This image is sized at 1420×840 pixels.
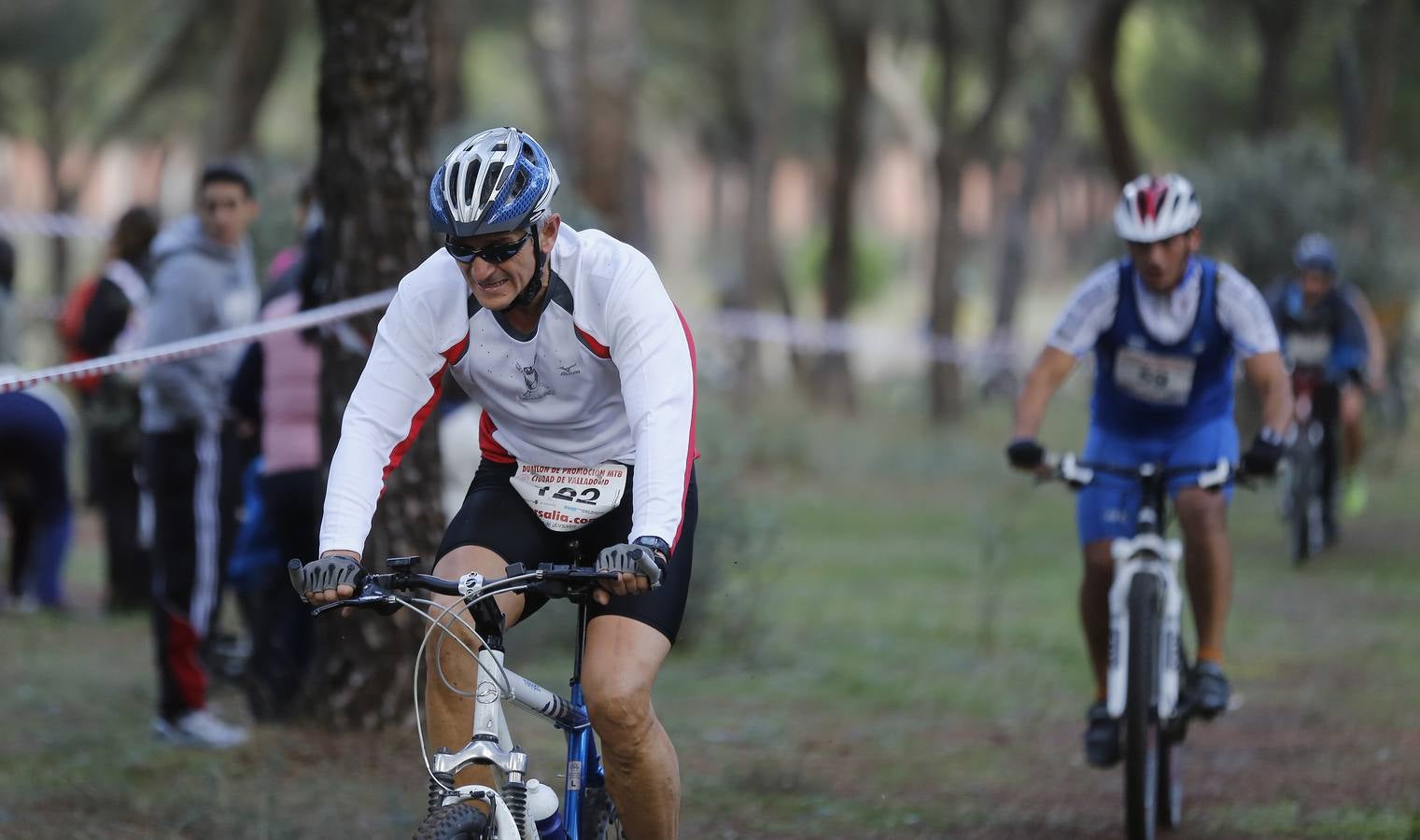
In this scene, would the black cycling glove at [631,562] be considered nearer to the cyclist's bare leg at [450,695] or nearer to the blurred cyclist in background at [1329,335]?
the cyclist's bare leg at [450,695]

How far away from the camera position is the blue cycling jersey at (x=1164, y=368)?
7.12 meters

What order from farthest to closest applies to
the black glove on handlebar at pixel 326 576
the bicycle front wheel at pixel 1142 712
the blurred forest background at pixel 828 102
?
1. the blurred forest background at pixel 828 102
2. the bicycle front wheel at pixel 1142 712
3. the black glove on handlebar at pixel 326 576

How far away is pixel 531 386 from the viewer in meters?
4.77

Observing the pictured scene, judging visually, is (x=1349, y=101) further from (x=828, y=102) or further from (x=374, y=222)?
(x=828, y=102)

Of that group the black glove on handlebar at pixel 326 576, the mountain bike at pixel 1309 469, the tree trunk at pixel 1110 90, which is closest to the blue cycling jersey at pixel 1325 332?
the mountain bike at pixel 1309 469

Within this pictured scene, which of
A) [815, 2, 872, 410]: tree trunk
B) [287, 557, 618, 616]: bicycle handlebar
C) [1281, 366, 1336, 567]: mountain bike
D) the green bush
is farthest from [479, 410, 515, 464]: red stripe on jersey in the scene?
[815, 2, 872, 410]: tree trunk

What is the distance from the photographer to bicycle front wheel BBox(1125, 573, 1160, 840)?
250 inches

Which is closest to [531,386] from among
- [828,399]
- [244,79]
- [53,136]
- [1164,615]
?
[1164,615]

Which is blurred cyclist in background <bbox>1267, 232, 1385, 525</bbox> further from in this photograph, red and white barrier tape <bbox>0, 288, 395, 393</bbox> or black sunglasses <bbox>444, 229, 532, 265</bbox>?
black sunglasses <bbox>444, 229, 532, 265</bbox>

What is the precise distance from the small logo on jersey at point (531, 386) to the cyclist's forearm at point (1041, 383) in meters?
2.76

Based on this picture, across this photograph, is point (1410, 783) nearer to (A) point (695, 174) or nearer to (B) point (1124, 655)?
(B) point (1124, 655)

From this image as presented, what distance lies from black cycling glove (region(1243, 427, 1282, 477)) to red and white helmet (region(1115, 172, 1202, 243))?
77 centimetres

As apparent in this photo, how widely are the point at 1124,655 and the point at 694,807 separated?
1.69m

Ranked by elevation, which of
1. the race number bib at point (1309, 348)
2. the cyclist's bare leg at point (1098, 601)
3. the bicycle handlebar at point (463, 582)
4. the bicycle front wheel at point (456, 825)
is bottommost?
the bicycle front wheel at point (456, 825)
